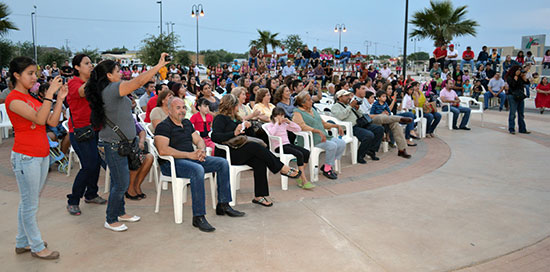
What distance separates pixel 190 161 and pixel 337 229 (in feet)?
5.55

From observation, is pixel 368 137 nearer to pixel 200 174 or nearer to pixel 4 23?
pixel 200 174

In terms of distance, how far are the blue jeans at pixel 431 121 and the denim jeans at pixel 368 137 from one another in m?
2.65

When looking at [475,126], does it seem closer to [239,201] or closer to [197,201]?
[239,201]

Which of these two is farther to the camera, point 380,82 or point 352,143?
point 380,82

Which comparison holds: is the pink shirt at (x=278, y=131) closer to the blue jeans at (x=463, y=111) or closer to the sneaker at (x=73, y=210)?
the sneaker at (x=73, y=210)

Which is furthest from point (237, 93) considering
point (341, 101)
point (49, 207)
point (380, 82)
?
point (380, 82)

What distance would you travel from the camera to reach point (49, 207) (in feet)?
15.7

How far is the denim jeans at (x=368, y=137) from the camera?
23.0ft

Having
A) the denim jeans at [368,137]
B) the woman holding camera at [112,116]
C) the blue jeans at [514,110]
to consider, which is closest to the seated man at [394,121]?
the denim jeans at [368,137]

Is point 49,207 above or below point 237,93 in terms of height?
below

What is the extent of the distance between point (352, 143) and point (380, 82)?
426 centimetres

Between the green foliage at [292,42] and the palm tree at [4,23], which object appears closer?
the palm tree at [4,23]

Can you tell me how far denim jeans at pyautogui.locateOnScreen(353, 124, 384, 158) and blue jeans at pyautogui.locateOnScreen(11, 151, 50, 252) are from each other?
4.97 m

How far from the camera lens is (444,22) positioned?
2209 cm
